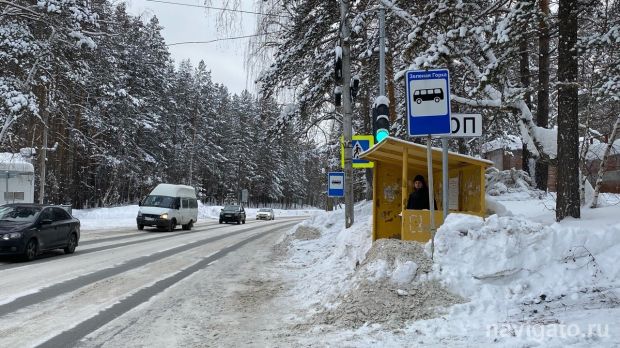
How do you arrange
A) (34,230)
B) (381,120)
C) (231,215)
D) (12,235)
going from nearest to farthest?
(12,235), (381,120), (34,230), (231,215)

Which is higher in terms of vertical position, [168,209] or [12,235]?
[168,209]

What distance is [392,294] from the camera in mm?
5840

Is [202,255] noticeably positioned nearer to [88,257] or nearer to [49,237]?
[88,257]

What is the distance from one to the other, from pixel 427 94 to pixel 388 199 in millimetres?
4631

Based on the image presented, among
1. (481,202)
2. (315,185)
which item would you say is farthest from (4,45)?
(315,185)

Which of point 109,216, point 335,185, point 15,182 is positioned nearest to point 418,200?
point 335,185

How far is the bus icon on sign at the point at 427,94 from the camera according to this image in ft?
21.2

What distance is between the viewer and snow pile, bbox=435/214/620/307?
527 centimetres

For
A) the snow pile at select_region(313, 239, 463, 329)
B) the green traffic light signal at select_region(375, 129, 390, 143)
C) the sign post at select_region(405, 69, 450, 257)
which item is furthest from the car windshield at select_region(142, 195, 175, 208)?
the sign post at select_region(405, 69, 450, 257)

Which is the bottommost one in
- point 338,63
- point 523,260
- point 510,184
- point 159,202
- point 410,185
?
point 523,260

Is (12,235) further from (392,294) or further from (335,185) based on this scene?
(392,294)

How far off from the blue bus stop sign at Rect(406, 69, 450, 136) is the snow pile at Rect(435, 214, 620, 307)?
139 centimetres

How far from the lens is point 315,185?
11256cm

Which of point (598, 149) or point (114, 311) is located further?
point (598, 149)
